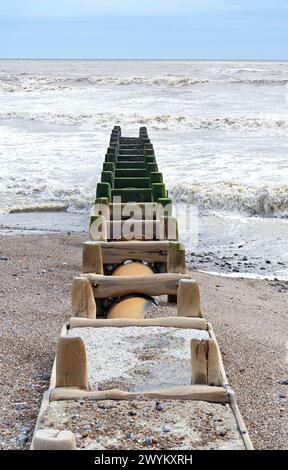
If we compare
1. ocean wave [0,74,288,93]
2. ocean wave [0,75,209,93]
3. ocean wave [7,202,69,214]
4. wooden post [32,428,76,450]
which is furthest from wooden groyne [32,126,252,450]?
ocean wave [0,75,209,93]

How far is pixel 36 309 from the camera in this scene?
577 centimetres

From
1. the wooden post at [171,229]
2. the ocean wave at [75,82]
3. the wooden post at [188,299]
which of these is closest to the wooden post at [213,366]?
the wooden post at [188,299]

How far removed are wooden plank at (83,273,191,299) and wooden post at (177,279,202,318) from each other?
1.42 ft

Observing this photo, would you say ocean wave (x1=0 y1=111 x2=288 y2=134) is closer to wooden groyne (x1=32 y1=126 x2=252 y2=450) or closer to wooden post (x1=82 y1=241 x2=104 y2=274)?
wooden groyne (x1=32 y1=126 x2=252 y2=450)

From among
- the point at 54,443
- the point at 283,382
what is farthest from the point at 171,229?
the point at 54,443

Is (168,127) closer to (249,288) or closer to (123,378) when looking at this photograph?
(249,288)

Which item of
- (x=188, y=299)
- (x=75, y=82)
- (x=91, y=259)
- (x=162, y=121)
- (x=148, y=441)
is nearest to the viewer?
(x=148, y=441)

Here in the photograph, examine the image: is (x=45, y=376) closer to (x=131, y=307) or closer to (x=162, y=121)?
(x=131, y=307)

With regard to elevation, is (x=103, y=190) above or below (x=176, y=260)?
above

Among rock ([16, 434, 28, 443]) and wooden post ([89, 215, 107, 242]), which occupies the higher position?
wooden post ([89, 215, 107, 242])

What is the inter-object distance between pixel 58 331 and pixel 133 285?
1050 millimetres

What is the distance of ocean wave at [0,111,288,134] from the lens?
26250 mm

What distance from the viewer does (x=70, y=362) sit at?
298 cm

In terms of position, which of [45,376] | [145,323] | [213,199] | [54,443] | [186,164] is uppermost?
[54,443]
